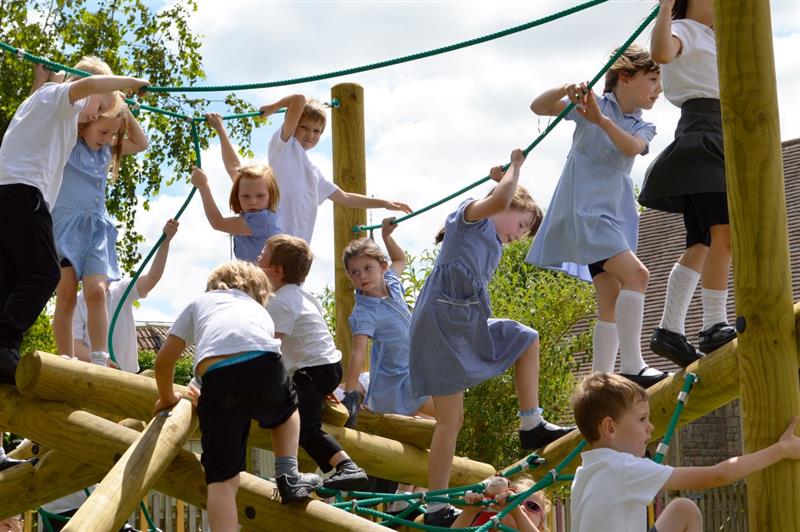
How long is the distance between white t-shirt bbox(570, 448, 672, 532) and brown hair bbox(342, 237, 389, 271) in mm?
3282

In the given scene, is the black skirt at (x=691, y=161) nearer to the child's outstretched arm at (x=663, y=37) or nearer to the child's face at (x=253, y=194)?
the child's outstretched arm at (x=663, y=37)

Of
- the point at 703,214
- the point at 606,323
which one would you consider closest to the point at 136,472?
the point at 606,323

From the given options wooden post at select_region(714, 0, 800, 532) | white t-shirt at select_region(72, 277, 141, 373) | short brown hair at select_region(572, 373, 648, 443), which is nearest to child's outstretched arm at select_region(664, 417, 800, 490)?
wooden post at select_region(714, 0, 800, 532)

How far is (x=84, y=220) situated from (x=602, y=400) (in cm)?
340

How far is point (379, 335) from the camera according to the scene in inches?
287

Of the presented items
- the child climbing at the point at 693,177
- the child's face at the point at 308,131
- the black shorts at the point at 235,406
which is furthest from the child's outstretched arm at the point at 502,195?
the child's face at the point at 308,131

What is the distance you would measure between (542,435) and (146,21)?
10.0 metres

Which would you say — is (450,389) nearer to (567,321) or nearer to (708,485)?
(708,485)

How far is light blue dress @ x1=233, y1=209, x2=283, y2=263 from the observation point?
669cm

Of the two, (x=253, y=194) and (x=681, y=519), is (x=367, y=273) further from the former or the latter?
(x=681, y=519)

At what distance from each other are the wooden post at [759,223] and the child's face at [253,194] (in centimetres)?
296

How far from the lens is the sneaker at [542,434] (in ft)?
20.0

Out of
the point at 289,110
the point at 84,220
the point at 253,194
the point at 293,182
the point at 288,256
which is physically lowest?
the point at 288,256

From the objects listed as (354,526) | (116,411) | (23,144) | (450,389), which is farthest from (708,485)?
(23,144)
